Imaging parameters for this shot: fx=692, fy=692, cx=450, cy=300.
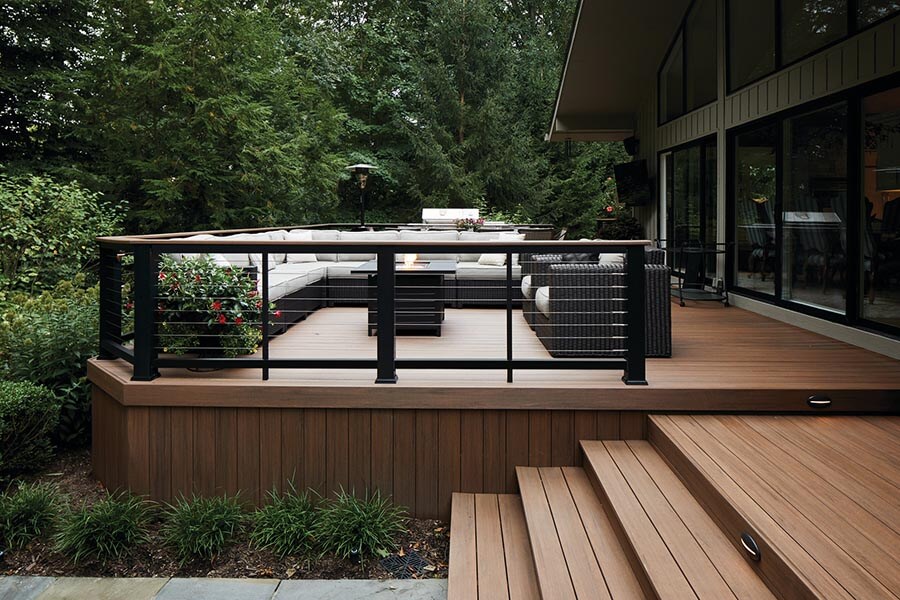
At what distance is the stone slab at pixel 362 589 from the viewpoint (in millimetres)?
3201

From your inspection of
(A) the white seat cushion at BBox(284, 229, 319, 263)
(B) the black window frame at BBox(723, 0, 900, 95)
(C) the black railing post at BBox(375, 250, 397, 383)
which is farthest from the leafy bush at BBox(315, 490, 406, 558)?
(A) the white seat cushion at BBox(284, 229, 319, 263)

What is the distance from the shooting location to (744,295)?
280 inches

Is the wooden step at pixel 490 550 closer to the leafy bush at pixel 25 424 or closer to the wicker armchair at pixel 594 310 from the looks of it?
the wicker armchair at pixel 594 310

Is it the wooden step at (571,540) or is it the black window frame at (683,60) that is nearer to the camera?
the wooden step at (571,540)

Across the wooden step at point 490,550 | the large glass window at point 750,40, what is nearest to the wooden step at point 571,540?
the wooden step at point 490,550

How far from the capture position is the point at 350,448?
395cm

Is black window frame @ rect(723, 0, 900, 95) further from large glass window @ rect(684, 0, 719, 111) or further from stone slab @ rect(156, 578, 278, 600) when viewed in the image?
stone slab @ rect(156, 578, 278, 600)

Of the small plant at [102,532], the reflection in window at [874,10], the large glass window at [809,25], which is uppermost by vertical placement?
the large glass window at [809,25]

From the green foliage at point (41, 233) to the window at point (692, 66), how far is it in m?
7.59

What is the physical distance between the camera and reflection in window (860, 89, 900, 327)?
14.6 feet

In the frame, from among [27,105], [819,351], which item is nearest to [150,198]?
[27,105]

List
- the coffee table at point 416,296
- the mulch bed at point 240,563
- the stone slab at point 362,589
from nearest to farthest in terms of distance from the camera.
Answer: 1. the stone slab at point 362,589
2. the mulch bed at point 240,563
3. the coffee table at point 416,296

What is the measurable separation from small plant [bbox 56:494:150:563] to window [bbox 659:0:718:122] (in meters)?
7.08

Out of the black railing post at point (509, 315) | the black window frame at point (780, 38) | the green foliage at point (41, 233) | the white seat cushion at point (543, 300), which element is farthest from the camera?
the green foliage at point (41, 233)
